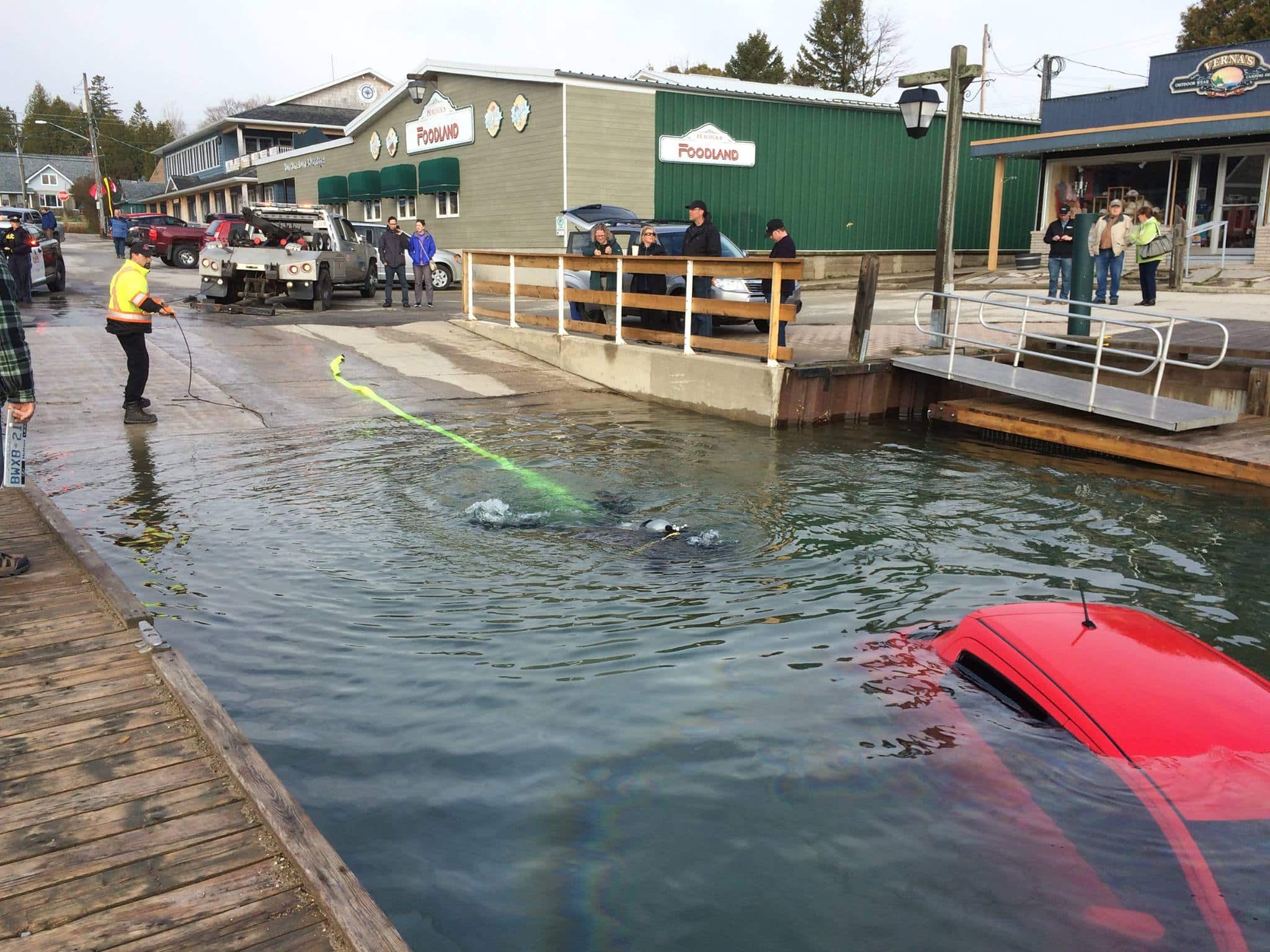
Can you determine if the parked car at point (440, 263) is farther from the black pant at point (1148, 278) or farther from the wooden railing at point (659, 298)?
the black pant at point (1148, 278)

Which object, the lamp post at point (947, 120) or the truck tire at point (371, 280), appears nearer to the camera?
the lamp post at point (947, 120)

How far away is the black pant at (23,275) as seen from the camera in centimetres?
1867

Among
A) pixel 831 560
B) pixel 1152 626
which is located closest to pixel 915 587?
pixel 831 560

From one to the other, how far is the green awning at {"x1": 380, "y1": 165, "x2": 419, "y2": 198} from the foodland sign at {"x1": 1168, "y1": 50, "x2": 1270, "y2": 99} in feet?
67.0

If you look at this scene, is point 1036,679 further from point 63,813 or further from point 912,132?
point 912,132

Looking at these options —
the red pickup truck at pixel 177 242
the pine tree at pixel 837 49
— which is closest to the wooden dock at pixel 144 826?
the red pickup truck at pixel 177 242

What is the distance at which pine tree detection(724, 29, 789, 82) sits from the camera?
58500 millimetres

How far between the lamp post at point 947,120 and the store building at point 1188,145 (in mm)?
10276

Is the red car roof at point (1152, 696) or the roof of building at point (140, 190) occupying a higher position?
the roof of building at point (140, 190)

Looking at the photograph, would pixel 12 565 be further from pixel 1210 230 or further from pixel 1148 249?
pixel 1210 230

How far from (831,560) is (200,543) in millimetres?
4134

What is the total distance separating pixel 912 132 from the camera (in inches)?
506

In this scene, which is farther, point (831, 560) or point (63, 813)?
point (831, 560)

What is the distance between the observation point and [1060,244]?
49.6 feet
